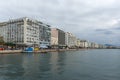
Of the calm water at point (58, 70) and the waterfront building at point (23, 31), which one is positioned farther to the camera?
the waterfront building at point (23, 31)

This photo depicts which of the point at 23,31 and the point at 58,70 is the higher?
the point at 23,31

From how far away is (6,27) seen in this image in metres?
180

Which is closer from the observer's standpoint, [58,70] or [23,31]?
[58,70]

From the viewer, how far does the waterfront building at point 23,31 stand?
167 m

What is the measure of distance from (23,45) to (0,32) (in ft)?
111

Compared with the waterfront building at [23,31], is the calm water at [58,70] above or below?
below

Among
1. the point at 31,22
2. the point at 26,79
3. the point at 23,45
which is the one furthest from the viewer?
the point at 31,22

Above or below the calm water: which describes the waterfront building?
above

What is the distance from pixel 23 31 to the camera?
166250 mm

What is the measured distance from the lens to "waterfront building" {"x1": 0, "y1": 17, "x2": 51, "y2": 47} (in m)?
167

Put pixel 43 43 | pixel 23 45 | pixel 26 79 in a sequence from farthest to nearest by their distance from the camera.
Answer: pixel 43 43 → pixel 23 45 → pixel 26 79

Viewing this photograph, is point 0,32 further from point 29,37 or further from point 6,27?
point 29,37

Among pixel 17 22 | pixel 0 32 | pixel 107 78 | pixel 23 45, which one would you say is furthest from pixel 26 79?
pixel 0 32

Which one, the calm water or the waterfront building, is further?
the waterfront building
